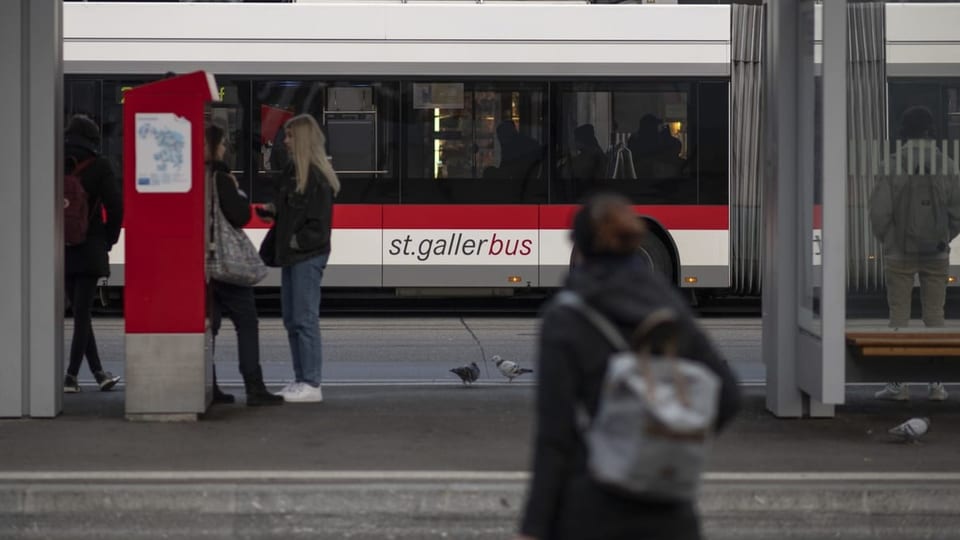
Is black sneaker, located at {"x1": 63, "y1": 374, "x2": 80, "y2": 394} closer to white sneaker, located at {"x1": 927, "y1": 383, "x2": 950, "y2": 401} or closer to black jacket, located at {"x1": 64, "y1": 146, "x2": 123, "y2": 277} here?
black jacket, located at {"x1": 64, "y1": 146, "x2": 123, "y2": 277}

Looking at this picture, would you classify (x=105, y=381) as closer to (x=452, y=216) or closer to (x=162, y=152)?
(x=162, y=152)

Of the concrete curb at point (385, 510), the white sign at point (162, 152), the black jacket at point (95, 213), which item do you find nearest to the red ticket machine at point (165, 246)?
the white sign at point (162, 152)

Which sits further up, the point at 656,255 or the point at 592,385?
the point at 656,255

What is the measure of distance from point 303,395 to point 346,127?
27.9 ft

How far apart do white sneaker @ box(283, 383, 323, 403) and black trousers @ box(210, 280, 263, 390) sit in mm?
241

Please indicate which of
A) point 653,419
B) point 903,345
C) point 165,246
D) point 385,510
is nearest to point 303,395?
point 165,246

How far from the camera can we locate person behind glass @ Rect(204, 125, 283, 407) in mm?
9367

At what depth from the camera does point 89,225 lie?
406 inches

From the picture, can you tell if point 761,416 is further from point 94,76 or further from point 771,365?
point 94,76

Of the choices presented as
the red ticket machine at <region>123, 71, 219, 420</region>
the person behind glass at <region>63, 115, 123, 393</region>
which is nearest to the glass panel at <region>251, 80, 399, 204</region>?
the person behind glass at <region>63, 115, 123, 393</region>

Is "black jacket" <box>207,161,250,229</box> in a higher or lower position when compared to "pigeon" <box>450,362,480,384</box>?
higher

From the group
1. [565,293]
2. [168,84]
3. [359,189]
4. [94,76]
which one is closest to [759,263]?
[359,189]

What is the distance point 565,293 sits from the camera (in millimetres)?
3764

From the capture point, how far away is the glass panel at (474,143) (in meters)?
17.8
